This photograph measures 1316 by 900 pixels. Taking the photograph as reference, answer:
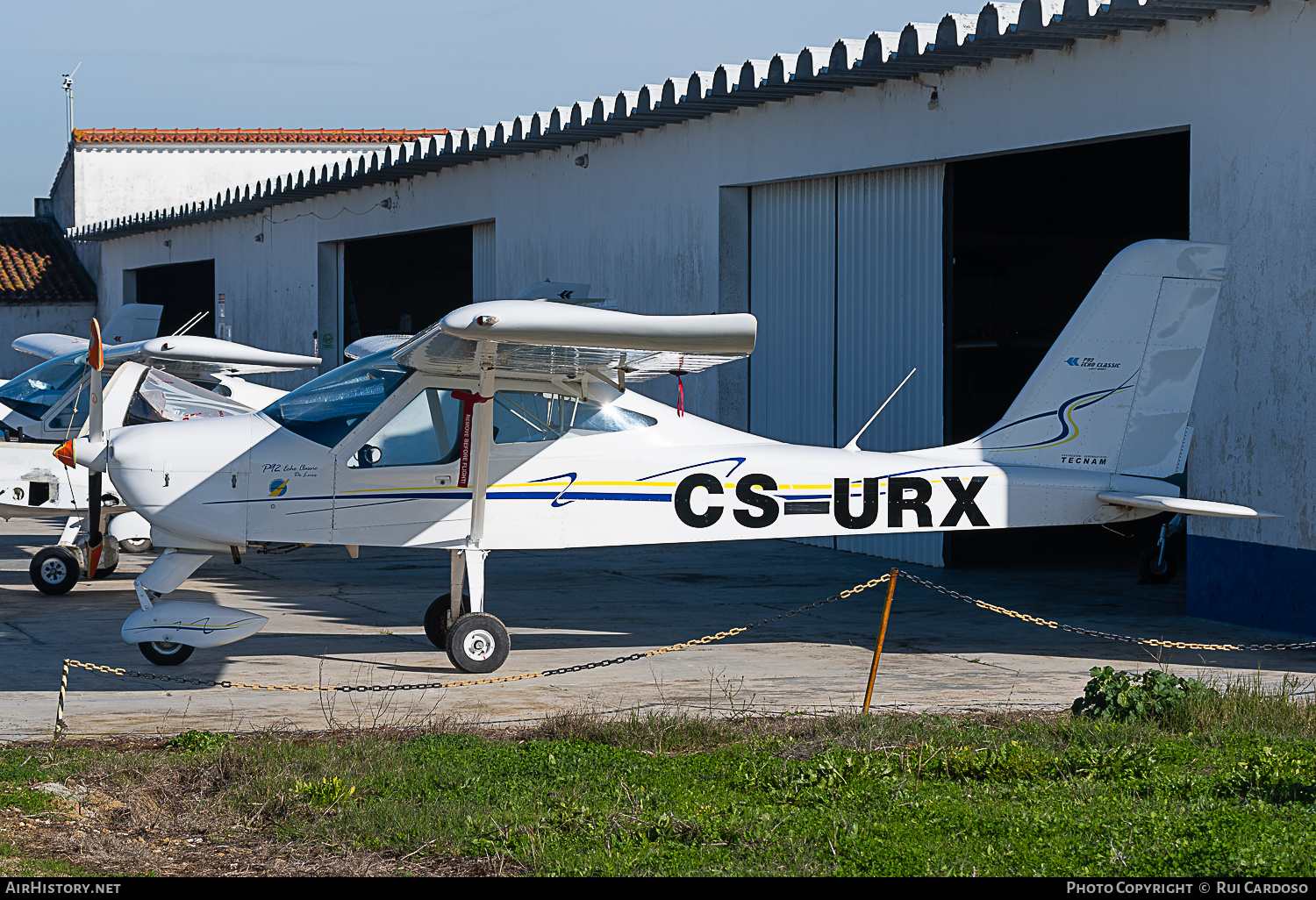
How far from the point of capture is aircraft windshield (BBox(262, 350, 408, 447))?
903 centimetres

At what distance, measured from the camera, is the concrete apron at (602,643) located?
798 cm

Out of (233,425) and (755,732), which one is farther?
(233,425)

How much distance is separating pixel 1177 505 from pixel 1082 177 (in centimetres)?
965

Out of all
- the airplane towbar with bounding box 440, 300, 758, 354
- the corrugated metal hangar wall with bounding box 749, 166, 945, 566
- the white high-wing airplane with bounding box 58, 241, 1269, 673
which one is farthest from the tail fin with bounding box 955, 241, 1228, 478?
the corrugated metal hangar wall with bounding box 749, 166, 945, 566

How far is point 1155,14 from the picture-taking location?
10.6 m

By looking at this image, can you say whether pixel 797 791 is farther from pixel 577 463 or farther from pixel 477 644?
pixel 577 463

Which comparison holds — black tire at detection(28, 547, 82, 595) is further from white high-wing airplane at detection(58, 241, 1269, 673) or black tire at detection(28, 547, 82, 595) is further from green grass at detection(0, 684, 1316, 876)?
green grass at detection(0, 684, 1316, 876)

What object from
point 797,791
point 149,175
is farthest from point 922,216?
point 149,175

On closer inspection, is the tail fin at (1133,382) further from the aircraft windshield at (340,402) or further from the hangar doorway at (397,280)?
the hangar doorway at (397,280)

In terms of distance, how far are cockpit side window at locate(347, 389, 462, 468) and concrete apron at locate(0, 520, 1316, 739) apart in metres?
1.34

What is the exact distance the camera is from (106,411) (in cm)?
1218
